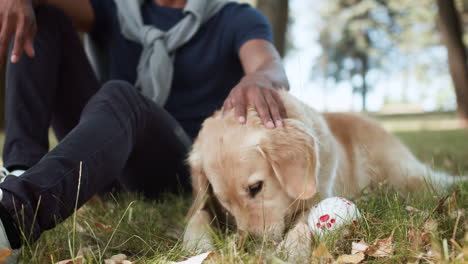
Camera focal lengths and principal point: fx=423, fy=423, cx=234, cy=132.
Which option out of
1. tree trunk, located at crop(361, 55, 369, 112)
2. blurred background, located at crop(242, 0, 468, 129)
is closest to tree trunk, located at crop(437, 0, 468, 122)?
blurred background, located at crop(242, 0, 468, 129)

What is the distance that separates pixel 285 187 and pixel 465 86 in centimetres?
1084

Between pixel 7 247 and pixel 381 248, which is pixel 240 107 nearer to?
pixel 381 248

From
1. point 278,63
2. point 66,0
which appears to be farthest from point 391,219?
point 66,0

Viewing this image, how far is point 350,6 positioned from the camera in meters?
24.5

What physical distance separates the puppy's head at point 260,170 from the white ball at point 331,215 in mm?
114

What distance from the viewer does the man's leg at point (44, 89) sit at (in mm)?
2293

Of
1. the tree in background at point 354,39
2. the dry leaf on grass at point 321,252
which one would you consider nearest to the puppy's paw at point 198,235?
the dry leaf on grass at point 321,252

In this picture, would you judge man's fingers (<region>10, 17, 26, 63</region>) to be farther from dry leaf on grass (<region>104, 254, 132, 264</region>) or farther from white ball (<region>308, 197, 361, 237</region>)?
white ball (<region>308, 197, 361, 237</region>)

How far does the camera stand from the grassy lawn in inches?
57.8

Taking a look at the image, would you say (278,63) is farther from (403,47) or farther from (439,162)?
(403,47)

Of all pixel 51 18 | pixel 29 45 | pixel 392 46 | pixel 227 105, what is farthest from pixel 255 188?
pixel 392 46

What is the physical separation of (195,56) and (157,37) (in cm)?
32

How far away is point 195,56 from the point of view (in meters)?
3.18

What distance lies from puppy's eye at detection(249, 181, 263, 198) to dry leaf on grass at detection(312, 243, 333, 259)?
638 millimetres
